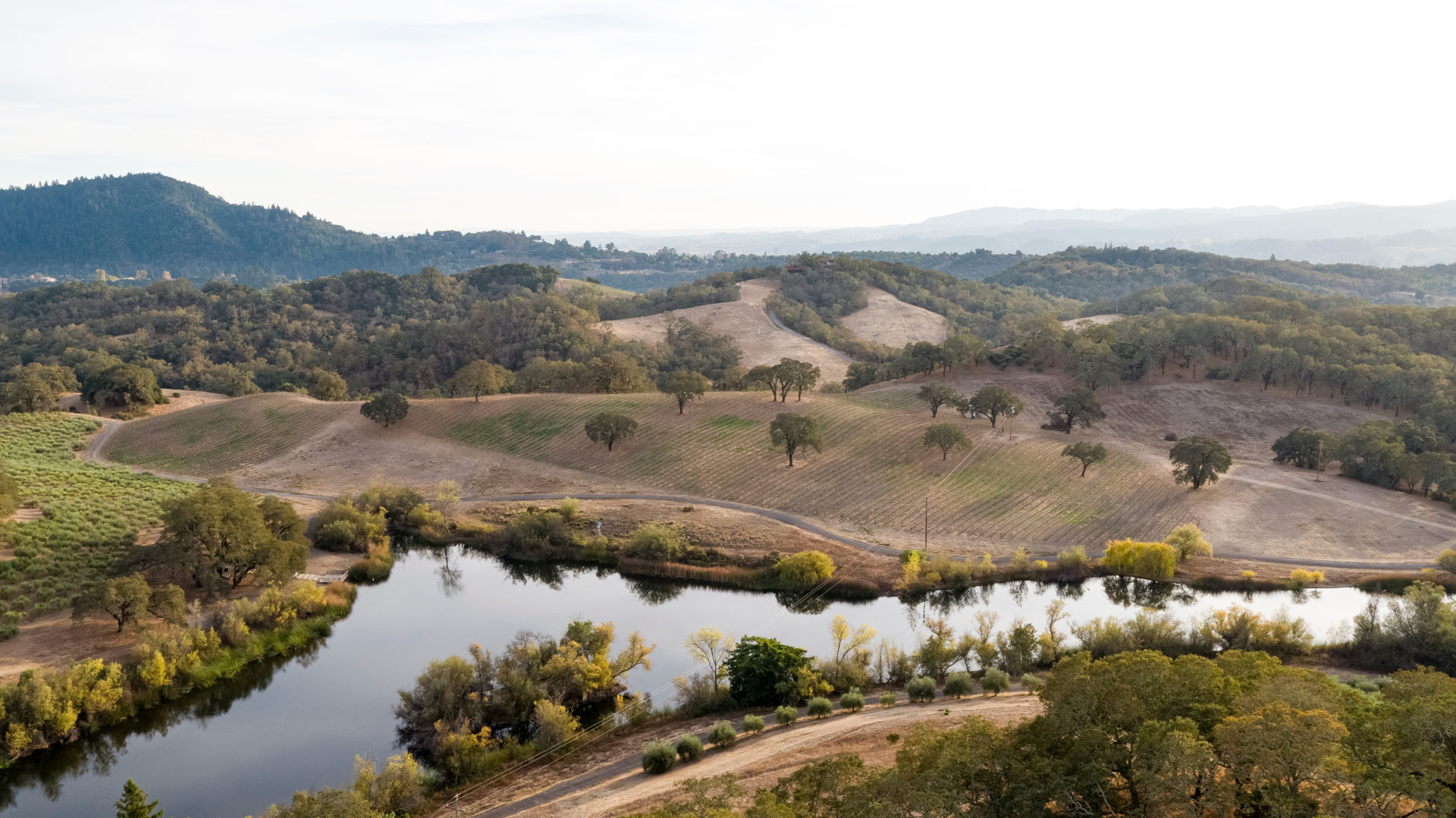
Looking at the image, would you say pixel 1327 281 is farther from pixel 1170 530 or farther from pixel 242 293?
pixel 242 293

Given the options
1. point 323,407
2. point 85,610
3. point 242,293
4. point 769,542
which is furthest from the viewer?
point 242,293

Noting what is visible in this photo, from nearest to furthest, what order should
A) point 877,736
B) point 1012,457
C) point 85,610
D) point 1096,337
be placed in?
point 877,736 < point 85,610 < point 1012,457 < point 1096,337

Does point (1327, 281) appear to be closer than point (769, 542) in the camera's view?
No

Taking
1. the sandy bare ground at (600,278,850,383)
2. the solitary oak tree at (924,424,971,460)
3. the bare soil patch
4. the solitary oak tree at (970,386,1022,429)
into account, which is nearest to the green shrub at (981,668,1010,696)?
the bare soil patch

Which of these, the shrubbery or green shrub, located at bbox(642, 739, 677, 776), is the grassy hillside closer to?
the shrubbery

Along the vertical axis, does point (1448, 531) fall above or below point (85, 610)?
below

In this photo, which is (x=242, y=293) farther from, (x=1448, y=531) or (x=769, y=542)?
(x=1448, y=531)

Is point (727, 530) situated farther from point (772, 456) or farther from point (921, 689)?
point (921, 689)

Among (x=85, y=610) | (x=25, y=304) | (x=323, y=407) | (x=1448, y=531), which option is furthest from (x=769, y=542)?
(x=25, y=304)

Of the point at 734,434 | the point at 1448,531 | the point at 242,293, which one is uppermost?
the point at 242,293
